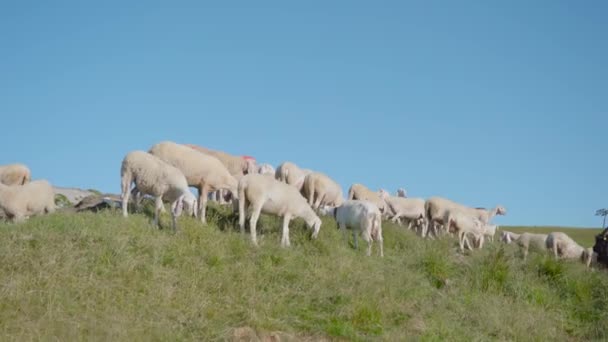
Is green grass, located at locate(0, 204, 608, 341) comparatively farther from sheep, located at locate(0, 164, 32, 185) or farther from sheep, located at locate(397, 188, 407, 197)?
sheep, located at locate(397, 188, 407, 197)

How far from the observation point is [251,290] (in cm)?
1519

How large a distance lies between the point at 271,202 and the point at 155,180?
3336 millimetres

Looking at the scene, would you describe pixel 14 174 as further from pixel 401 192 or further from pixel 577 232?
pixel 577 232

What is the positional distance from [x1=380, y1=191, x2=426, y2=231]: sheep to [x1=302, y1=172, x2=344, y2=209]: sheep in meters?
5.72

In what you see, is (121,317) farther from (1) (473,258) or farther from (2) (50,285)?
(1) (473,258)

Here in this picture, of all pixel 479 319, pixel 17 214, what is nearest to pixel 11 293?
pixel 17 214

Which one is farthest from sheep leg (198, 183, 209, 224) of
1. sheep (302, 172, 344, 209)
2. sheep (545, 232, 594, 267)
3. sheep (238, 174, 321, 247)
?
sheep (545, 232, 594, 267)

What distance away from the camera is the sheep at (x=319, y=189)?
27344mm

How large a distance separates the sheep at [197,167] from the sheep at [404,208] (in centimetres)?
1232

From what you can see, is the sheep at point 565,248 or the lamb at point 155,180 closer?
the lamb at point 155,180

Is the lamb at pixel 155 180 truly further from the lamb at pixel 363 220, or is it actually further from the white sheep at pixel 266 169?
the white sheep at pixel 266 169

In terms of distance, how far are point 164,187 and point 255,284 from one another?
5.31 m

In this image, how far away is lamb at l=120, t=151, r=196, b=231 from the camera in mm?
19625

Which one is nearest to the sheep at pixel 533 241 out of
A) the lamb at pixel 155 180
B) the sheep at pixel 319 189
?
the sheep at pixel 319 189
